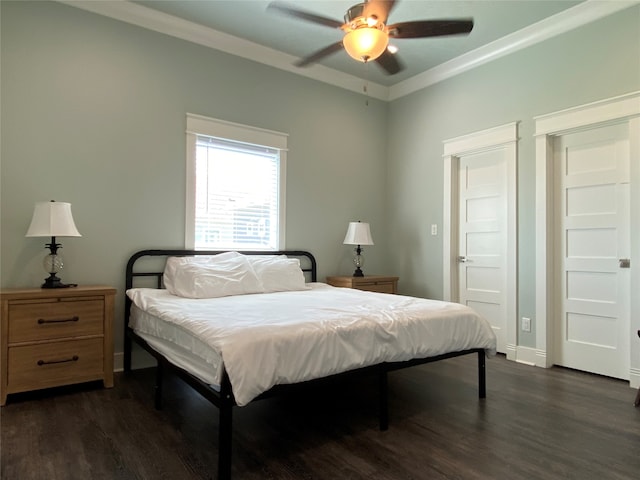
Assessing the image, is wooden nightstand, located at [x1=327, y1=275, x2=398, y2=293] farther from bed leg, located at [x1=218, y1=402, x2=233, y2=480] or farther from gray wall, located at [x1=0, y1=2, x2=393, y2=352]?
bed leg, located at [x1=218, y1=402, x2=233, y2=480]

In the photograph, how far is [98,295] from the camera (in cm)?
294

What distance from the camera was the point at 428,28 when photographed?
8.06ft

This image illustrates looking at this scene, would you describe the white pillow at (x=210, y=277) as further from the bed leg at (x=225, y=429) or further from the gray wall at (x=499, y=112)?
the gray wall at (x=499, y=112)

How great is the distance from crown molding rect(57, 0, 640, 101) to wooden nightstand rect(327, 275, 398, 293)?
2.27 meters

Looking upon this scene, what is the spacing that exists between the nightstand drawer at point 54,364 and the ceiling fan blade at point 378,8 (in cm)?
281

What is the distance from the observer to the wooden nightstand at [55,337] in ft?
8.66

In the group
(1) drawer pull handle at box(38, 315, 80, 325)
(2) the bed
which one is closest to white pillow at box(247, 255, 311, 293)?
(2) the bed

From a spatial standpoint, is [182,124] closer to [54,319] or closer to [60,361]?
[54,319]

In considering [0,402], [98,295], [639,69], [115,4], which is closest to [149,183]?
[98,295]

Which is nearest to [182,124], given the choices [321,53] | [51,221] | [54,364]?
[51,221]

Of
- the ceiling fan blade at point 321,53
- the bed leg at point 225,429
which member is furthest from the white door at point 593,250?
the bed leg at point 225,429

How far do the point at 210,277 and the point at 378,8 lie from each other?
2.30 m

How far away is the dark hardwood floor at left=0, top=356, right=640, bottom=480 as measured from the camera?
1.89 metres

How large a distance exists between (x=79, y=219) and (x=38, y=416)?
1.48 m
